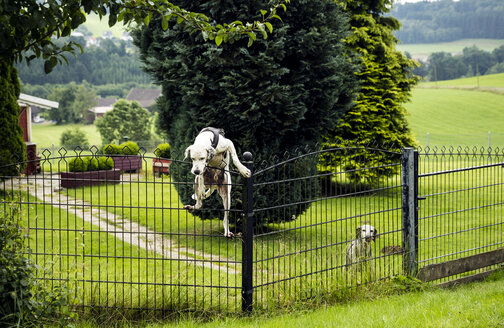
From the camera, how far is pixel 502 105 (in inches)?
2245

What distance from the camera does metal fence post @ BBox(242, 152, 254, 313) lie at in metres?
4.99

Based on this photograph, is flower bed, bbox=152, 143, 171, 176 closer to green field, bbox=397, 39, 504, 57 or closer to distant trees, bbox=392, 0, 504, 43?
green field, bbox=397, 39, 504, 57

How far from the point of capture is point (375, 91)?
16.6 meters

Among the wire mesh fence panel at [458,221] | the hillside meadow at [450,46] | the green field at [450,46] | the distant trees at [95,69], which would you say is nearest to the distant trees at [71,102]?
the distant trees at [95,69]

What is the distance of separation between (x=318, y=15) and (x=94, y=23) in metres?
179

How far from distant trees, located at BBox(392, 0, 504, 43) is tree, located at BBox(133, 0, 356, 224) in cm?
12646

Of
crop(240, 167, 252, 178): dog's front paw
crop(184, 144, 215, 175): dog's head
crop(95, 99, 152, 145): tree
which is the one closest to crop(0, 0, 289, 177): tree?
crop(240, 167, 252, 178): dog's front paw

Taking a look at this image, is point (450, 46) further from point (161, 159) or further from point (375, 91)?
point (161, 159)

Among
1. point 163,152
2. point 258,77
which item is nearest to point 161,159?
point 163,152

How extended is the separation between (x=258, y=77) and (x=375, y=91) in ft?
29.4

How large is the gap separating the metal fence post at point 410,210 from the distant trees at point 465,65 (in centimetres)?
9041

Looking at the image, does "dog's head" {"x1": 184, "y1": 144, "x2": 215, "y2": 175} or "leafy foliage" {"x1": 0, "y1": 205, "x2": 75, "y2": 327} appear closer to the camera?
"leafy foliage" {"x1": 0, "y1": 205, "x2": 75, "y2": 327}

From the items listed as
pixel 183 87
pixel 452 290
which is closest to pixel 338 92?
pixel 183 87

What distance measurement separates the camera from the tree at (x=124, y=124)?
42.2 meters
